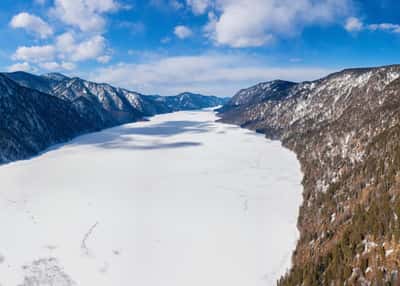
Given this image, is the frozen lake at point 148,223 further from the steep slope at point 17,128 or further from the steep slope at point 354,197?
the steep slope at point 17,128

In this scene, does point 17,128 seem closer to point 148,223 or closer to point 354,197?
point 148,223

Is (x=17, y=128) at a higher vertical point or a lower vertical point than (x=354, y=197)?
higher

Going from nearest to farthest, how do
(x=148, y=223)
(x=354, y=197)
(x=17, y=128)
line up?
(x=354, y=197) < (x=148, y=223) < (x=17, y=128)

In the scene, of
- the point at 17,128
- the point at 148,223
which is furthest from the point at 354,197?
the point at 17,128

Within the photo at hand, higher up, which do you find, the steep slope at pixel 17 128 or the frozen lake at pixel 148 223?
the steep slope at pixel 17 128

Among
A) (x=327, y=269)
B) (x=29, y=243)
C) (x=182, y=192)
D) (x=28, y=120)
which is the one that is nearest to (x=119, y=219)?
(x=29, y=243)

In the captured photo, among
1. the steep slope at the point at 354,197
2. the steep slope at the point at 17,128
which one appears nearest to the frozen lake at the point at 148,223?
the steep slope at the point at 354,197
